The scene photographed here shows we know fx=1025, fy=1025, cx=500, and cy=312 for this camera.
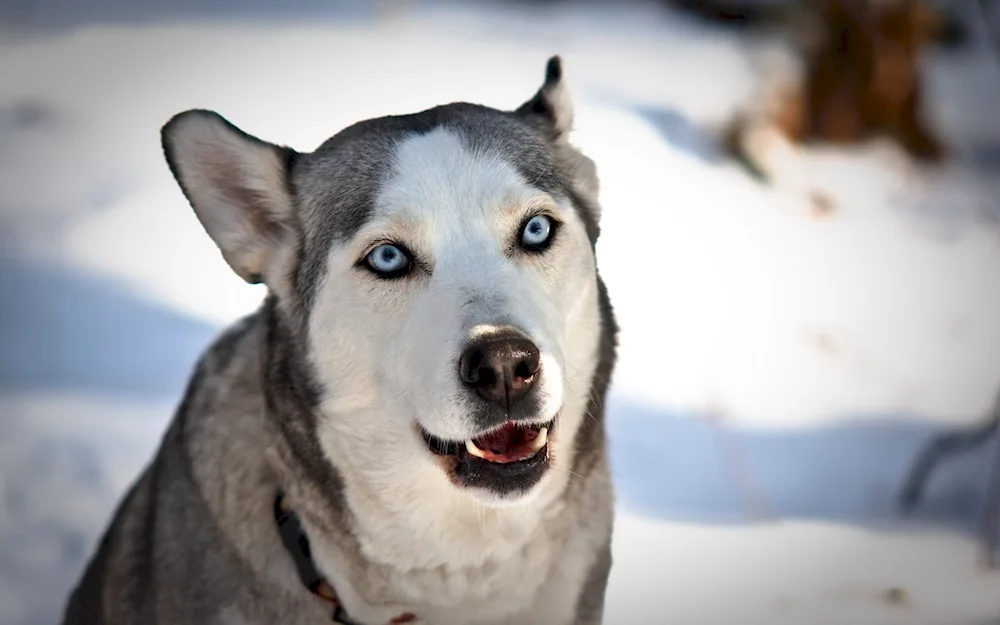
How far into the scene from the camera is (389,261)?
2229mm

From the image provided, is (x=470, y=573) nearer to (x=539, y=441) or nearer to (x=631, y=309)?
(x=539, y=441)

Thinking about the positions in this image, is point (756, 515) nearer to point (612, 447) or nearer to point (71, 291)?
point (612, 447)

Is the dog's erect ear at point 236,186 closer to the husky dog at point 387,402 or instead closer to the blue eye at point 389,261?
the husky dog at point 387,402

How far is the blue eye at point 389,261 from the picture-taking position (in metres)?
2.22

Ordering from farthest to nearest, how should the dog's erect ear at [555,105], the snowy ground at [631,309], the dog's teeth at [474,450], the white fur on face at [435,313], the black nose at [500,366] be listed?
the snowy ground at [631,309]
the dog's erect ear at [555,105]
the dog's teeth at [474,450]
the white fur on face at [435,313]
the black nose at [500,366]

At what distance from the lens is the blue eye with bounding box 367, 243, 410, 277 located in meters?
2.22

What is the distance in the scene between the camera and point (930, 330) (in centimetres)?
412

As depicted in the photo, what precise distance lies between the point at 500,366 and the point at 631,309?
2.02 meters

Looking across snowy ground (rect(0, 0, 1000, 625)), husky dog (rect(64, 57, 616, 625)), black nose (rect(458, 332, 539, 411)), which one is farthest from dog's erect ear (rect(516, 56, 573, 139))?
snowy ground (rect(0, 0, 1000, 625))

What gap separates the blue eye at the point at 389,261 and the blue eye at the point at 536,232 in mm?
268

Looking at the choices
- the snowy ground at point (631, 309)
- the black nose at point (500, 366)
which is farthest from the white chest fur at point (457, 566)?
the snowy ground at point (631, 309)

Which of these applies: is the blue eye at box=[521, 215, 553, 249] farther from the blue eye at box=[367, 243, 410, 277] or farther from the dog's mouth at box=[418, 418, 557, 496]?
the dog's mouth at box=[418, 418, 557, 496]

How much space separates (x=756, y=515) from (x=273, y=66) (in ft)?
7.91

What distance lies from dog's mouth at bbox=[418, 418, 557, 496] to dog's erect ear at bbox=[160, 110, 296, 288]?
61 cm
